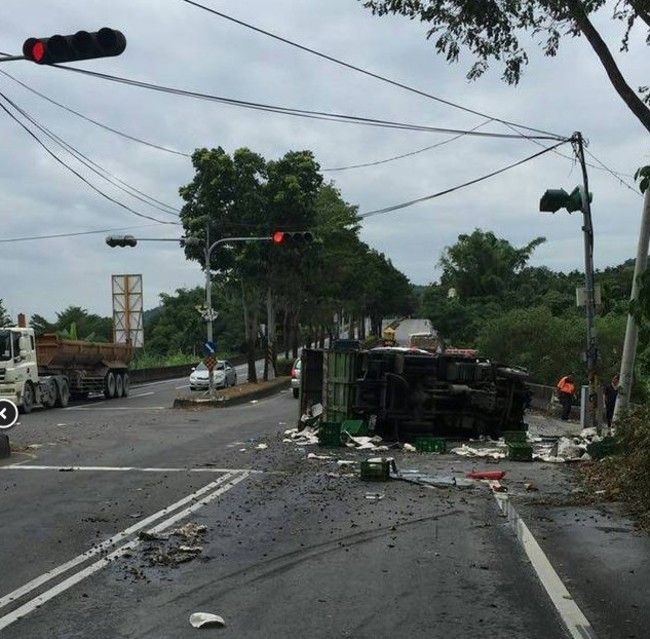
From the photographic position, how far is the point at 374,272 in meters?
70.0

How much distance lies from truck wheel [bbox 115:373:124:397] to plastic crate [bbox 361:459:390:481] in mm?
26357

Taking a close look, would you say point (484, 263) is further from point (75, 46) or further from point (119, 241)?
point (75, 46)

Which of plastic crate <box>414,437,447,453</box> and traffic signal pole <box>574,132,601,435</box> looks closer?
plastic crate <box>414,437,447,453</box>

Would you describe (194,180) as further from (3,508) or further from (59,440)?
(3,508)

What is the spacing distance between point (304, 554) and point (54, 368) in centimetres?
2552

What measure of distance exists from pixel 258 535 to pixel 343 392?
10127mm

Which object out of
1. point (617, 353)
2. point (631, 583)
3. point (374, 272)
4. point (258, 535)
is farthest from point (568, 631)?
point (374, 272)

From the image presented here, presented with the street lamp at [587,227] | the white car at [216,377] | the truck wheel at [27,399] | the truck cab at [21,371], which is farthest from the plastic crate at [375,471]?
the white car at [216,377]

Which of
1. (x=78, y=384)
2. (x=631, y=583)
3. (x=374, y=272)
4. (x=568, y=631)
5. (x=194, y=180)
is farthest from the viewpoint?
(x=374, y=272)

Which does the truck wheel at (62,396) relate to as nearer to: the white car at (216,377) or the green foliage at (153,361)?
the white car at (216,377)

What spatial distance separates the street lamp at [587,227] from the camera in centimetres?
1781

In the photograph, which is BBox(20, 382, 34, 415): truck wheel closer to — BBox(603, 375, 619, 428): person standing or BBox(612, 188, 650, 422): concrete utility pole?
BBox(603, 375, 619, 428): person standing

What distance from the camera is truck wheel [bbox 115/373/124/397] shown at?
36.7m

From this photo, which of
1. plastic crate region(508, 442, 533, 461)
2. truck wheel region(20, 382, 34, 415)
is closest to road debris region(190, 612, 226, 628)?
plastic crate region(508, 442, 533, 461)
